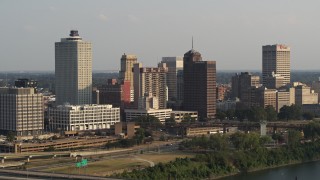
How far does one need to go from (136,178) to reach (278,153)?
7704mm

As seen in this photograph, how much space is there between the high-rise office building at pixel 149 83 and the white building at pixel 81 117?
6718mm

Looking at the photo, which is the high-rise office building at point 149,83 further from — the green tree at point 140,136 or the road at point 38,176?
the road at point 38,176

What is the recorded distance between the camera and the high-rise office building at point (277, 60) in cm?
5284

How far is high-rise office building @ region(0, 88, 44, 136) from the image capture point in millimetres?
30891

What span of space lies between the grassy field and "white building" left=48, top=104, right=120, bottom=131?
9656mm

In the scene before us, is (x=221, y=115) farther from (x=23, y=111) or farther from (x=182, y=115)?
(x=23, y=111)

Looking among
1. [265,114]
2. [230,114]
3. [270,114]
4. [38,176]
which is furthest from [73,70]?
[38,176]

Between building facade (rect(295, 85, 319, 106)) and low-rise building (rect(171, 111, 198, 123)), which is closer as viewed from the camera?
low-rise building (rect(171, 111, 198, 123))

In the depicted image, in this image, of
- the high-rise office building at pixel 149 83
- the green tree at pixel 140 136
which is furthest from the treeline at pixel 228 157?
the high-rise office building at pixel 149 83

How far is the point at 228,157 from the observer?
22672 mm

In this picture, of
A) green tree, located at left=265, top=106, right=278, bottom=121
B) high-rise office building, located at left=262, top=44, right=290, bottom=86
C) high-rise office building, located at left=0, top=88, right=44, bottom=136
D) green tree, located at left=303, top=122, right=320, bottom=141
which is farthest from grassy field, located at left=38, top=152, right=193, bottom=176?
high-rise office building, located at left=262, top=44, right=290, bottom=86

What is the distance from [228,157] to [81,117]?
12966mm

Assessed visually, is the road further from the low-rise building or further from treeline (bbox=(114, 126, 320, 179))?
the low-rise building

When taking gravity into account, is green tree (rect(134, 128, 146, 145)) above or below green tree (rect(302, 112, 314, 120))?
below
